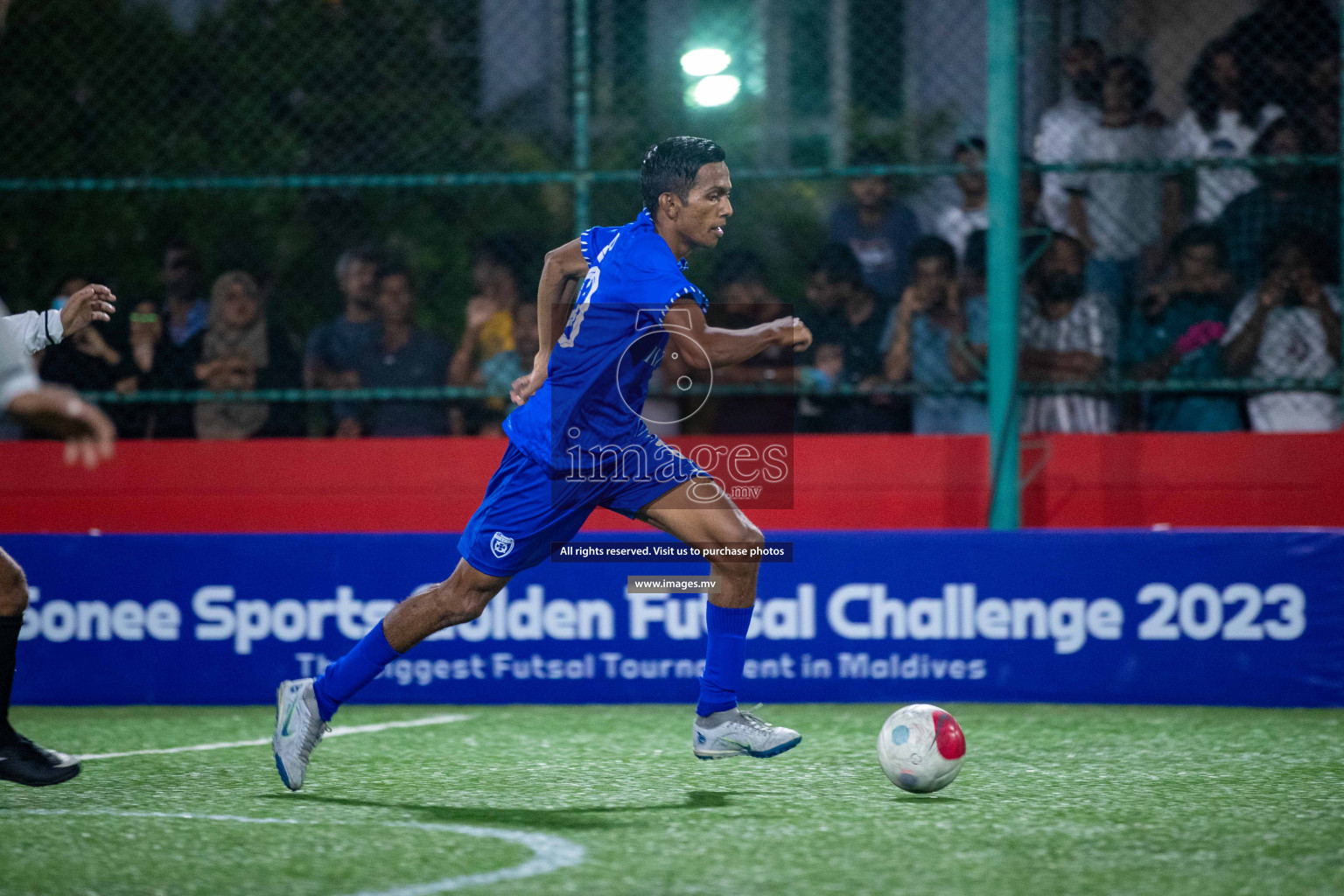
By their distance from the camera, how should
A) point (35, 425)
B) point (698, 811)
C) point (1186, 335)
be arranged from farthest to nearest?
1. point (1186, 335)
2. point (698, 811)
3. point (35, 425)

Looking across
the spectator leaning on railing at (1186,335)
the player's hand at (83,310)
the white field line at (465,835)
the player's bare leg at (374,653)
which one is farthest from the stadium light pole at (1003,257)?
the player's hand at (83,310)

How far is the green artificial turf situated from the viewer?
3.88 metres

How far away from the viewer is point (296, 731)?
5.03m

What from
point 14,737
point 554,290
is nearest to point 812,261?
point 554,290

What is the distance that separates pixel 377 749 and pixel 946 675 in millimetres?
2490

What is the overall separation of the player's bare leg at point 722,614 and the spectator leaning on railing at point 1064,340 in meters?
2.61

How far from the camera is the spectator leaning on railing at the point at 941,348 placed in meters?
7.36

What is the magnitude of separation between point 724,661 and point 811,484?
225cm

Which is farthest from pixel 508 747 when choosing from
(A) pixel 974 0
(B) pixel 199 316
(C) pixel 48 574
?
(A) pixel 974 0

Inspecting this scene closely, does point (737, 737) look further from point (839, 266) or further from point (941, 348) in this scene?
point (839, 266)

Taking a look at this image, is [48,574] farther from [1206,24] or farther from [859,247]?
[1206,24]

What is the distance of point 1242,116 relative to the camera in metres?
8.21

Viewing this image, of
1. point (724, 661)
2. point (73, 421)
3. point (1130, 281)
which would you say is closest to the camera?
point (73, 421)

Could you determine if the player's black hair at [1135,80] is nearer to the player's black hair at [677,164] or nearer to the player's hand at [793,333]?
the player's black hair at [677,164]
